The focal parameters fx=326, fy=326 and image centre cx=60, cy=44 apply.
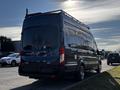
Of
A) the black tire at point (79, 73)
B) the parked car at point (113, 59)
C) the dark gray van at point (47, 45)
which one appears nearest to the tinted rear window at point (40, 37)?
the dark gray van at point (47, 45)

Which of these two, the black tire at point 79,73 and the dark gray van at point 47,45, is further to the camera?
the black tire at point 79,73

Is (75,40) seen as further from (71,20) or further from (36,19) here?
(36,19)

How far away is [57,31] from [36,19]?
129 cm

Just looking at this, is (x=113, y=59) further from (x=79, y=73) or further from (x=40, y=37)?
(x=40, y=37)

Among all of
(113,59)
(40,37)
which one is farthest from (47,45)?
(113,59)

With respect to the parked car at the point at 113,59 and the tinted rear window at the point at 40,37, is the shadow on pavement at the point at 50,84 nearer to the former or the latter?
the tinted rear window at the point at 40,37

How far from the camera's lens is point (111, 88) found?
46.3 feet

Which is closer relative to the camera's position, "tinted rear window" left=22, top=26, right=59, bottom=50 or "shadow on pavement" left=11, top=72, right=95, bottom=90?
"shadow on pavement" left=11, top=72, right=95, bottom=90

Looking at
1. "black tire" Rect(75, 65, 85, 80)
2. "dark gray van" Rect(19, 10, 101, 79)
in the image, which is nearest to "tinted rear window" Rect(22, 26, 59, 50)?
"dark gray van" Rect(19, 10, 101, 79)

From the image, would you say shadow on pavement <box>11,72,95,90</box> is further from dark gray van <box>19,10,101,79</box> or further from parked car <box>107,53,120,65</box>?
parked car <box>107,53,120,65</box>

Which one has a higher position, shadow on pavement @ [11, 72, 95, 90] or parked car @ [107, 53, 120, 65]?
parked car @ [107, 53, 120, 65]

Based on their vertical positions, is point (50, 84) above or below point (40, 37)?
below

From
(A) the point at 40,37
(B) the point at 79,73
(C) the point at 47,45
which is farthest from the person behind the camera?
(B) the point at 79,73

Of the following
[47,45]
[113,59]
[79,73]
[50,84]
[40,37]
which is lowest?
[50,84]
